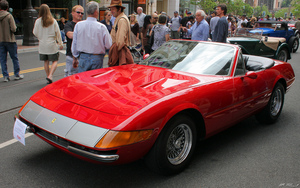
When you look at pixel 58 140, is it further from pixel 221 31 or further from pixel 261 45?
pixel 261 45

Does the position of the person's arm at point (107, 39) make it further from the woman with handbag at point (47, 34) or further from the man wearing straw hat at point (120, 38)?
the woman with handbag at point (47, 34)

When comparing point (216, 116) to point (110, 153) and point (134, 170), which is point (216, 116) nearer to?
point (134, 170)

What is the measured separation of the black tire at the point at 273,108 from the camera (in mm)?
4617

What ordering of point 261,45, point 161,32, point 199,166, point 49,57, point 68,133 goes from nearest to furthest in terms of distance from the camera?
point 68,133 < point 199,166 < point 49,57 < point 161,32 < point 261,45

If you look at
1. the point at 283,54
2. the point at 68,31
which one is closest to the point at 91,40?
the point at 68,31

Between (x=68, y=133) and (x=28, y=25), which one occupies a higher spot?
(x=28, y=25)

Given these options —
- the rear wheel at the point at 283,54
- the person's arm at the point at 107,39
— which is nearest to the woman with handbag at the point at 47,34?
the person's arm at the point at 107,39

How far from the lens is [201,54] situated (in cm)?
407

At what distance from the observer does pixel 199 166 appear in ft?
10.9

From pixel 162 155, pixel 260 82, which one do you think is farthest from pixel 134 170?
pixel 260 82

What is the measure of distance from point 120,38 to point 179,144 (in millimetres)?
2604

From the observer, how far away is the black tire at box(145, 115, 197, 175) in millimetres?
2791

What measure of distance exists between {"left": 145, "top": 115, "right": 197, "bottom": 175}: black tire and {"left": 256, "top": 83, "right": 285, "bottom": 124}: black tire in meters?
1.93

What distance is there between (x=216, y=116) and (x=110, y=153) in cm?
146
